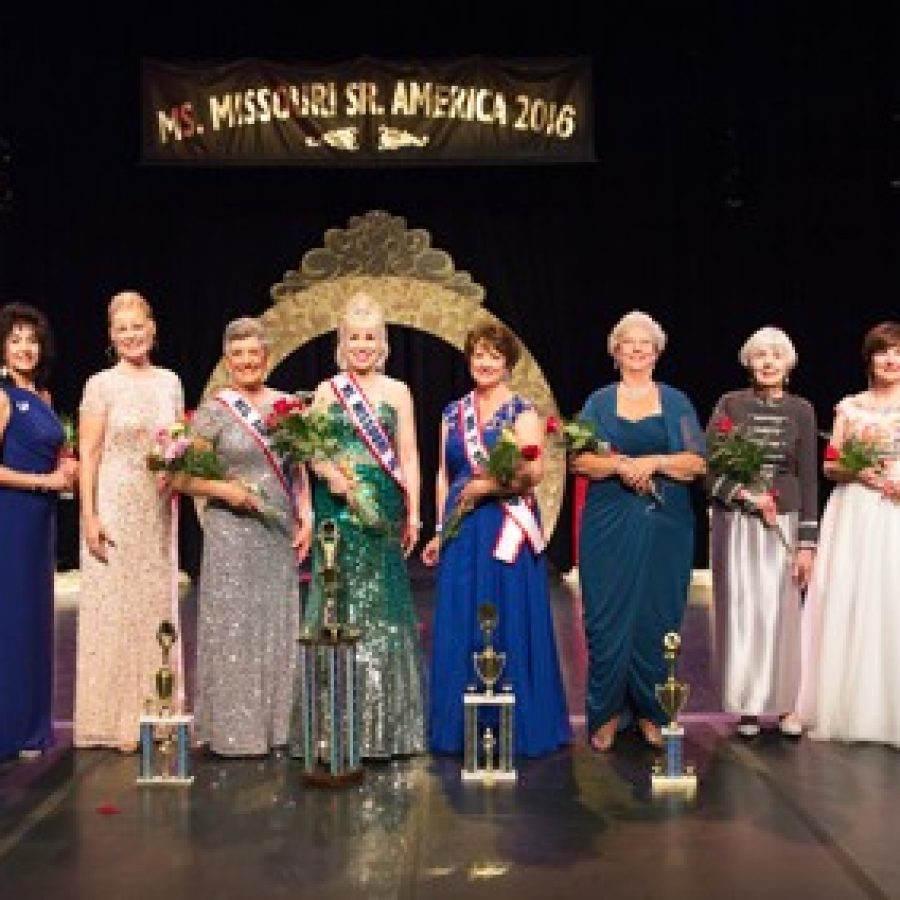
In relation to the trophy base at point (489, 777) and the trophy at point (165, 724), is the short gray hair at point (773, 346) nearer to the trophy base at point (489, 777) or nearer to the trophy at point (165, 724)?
the trophy base at point (489, 777)

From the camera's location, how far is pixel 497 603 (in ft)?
16.6

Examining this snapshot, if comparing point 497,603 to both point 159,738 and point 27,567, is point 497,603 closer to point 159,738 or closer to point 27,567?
point 159,738

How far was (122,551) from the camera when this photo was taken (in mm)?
5172

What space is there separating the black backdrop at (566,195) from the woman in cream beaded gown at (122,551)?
17.6 ft

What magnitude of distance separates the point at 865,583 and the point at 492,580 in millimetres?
1329

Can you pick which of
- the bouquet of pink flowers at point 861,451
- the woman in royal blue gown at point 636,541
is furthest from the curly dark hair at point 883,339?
the woman in royal blue gown at point 636,541

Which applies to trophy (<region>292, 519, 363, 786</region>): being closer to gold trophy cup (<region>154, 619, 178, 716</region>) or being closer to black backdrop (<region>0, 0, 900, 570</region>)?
gold trophy cup (<region>154, 619, 178, 716</region>)

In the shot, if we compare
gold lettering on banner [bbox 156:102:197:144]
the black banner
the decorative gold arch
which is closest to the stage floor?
the decorative gold arch

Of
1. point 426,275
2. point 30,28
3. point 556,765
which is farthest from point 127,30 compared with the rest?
point 556,765

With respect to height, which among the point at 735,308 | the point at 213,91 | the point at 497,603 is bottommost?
the point at 497,603

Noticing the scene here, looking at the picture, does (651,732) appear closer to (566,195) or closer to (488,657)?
(488,657)

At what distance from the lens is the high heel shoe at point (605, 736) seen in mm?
5117

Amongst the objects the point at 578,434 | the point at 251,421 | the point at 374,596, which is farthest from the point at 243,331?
the point at 578,434

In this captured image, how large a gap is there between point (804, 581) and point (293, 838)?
216 cm
